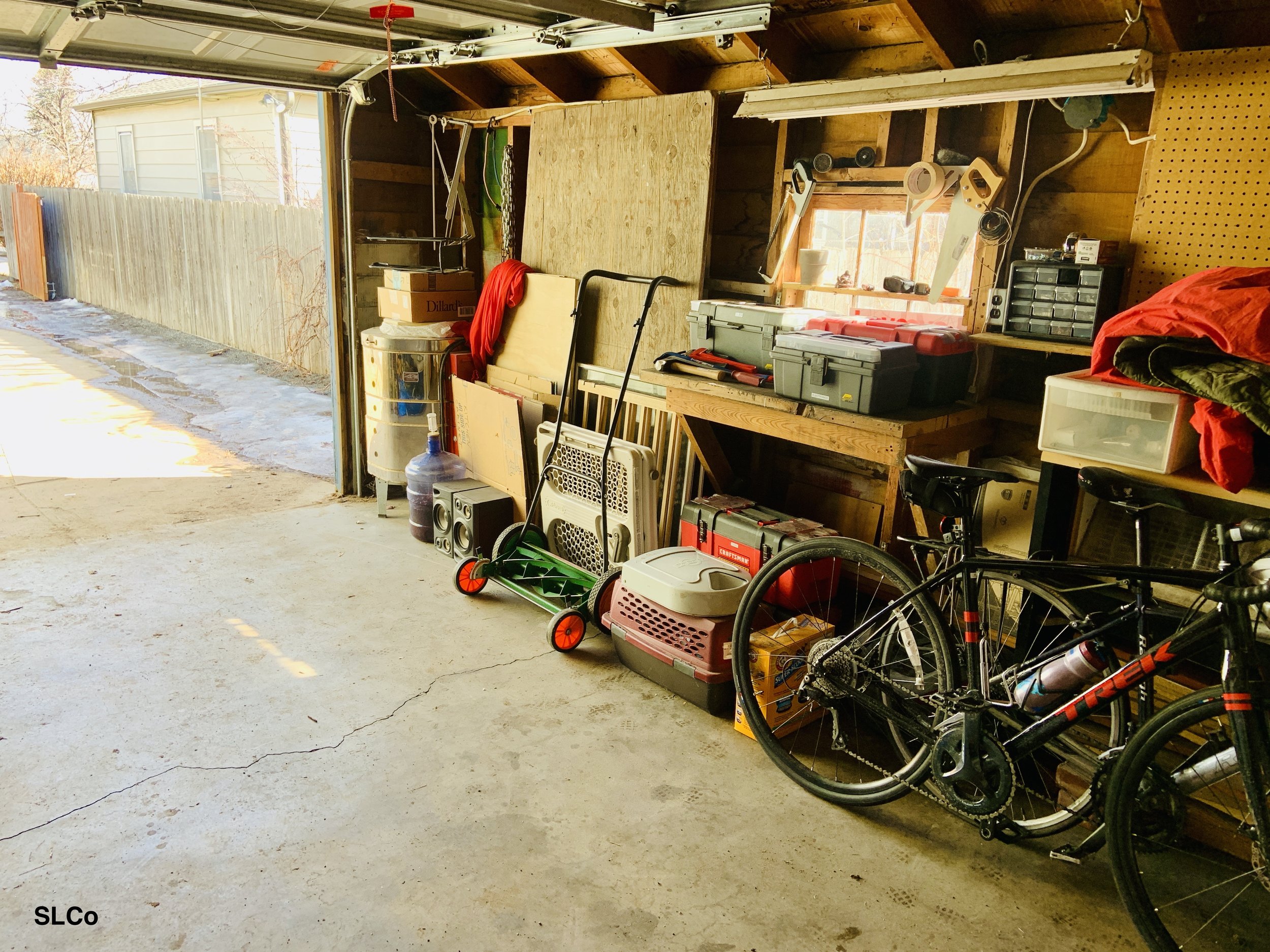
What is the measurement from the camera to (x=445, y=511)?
449 cm

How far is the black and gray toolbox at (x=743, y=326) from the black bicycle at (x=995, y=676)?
0.87 m

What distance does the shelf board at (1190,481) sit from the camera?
2.13 metres

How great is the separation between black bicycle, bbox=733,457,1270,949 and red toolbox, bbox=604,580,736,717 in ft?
0.59

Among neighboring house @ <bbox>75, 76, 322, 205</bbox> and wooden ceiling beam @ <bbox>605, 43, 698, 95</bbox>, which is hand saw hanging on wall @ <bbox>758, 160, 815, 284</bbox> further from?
neighboring house @ <bbox>75, 76, 322, 205</bbox>

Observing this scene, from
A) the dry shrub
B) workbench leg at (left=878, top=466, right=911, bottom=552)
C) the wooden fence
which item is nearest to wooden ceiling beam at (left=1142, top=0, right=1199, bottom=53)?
workbench leg at (left=878, top=466, right=911, bottom=552)

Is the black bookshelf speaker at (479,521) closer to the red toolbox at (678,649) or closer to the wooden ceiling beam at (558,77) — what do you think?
the red toolbox at (678,649)

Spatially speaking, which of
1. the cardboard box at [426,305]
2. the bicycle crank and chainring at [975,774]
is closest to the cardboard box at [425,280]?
the cardboard box at [426,305]

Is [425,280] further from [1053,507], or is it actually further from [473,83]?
[1053,507]

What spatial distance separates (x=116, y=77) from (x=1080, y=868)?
79.9 feet

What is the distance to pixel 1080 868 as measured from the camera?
2.38m

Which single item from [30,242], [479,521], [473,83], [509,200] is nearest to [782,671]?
[479,521]

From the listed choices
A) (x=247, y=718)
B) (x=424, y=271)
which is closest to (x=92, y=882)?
(x=247, y=718)

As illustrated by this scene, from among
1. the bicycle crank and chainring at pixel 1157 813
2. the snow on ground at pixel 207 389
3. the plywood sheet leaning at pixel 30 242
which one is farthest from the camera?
the plywood sheet leaning at pixel 30 242

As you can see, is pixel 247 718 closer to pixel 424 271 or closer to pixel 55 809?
pixel 55 809
